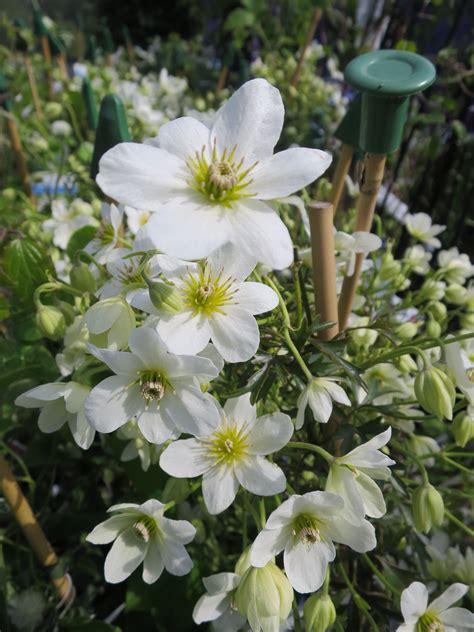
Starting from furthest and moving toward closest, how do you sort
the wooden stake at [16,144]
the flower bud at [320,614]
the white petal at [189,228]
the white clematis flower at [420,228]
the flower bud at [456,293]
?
the wooden stake at [16,144] < the white clematis flower at [420,228] < the flower bud at [456,293] < the flower bud at [320,614] < the white petal at [189,228]

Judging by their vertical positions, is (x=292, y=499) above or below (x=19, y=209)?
above

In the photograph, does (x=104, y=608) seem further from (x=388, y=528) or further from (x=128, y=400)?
(x=128, y=400)

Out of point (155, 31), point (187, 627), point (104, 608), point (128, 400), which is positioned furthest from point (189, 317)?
point (155, 31)

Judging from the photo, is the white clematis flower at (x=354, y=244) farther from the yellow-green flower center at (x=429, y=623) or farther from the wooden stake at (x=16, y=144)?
the wooden stake at (x=16, y=144)

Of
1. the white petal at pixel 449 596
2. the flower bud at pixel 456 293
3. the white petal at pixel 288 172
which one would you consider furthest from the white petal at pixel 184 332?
the flower bud at pixel 456 293

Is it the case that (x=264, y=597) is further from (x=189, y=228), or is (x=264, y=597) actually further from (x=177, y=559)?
(x=189, y=228)
